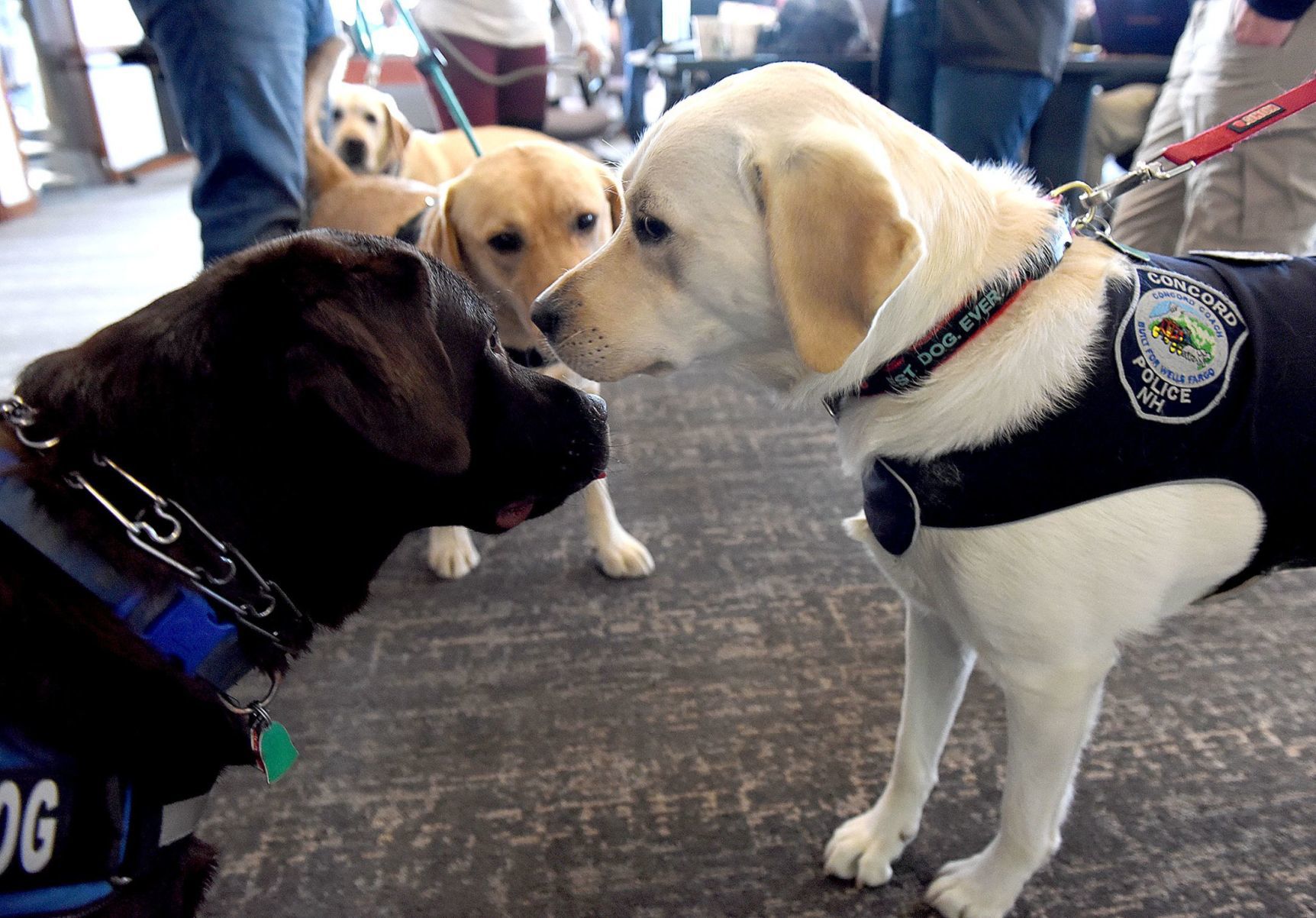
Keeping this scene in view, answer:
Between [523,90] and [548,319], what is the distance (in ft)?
9.53

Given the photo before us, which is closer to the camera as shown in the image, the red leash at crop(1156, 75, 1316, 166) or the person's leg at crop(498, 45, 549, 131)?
the red leash at crop(1156, 75, 1316, 166)

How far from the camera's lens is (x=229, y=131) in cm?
185

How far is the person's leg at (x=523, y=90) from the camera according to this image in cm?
353

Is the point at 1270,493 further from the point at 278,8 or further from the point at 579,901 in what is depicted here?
the point at 278,8

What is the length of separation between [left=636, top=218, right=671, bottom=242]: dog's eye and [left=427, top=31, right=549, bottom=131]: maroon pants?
9.32 feet

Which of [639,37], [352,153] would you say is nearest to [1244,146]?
[352,153]

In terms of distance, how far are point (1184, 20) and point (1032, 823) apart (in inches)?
134

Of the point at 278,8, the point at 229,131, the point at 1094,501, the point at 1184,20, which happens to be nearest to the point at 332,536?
the point at 1094,501

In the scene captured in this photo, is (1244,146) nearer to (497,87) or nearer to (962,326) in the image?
(962,326)

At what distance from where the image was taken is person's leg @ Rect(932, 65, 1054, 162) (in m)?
2.33

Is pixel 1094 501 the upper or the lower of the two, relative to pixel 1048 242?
lower

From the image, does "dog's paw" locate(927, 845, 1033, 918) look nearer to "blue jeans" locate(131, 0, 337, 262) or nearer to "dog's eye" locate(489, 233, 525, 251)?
"dog's eye" locate(489, 233, 525, 251)

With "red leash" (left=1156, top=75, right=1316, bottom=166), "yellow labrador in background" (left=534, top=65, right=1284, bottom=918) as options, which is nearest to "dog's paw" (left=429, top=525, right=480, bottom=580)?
"yellow labrador in background" (left=534, top=65, right=1284, bottom=918)

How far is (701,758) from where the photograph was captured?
4.85 feet
